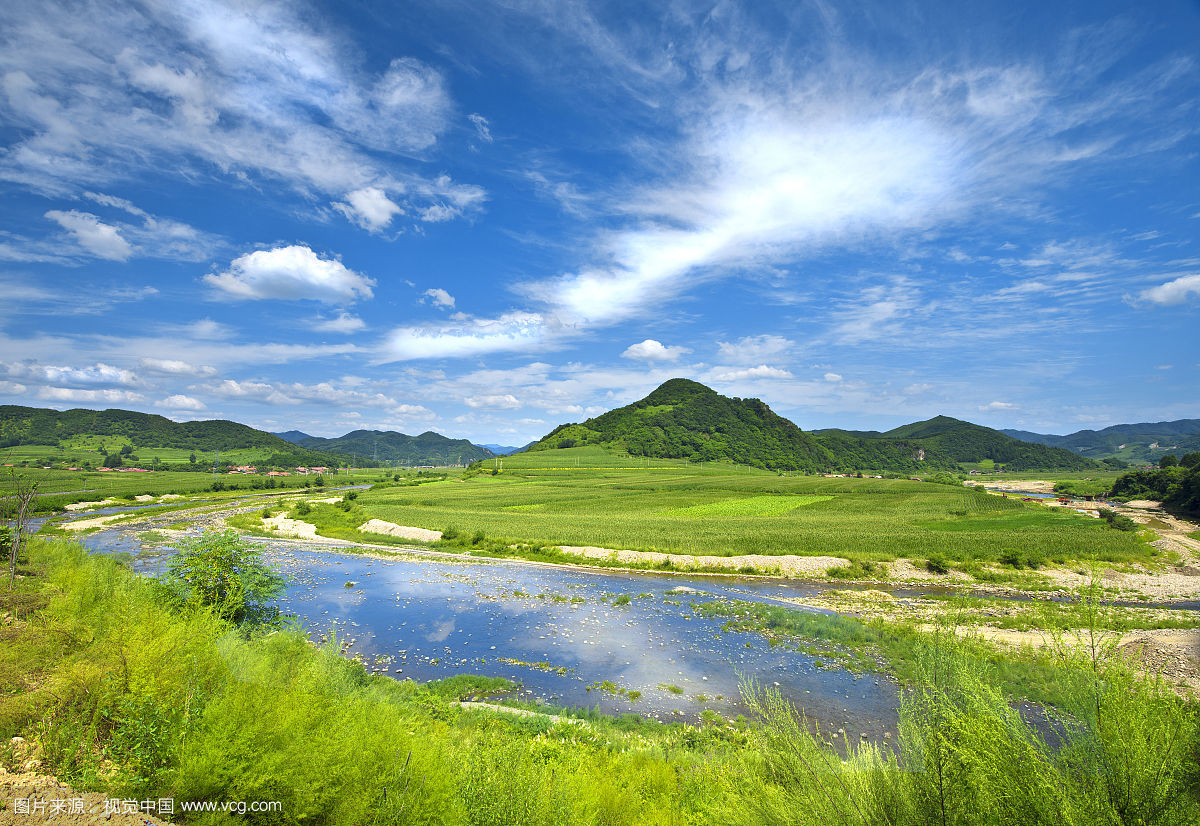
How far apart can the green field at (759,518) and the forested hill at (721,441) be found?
5285cm

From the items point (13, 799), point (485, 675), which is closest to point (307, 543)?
point (485, 675)

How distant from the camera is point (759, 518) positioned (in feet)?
196

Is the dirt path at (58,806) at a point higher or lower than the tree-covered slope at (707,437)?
lower

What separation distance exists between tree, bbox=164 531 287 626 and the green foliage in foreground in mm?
6969

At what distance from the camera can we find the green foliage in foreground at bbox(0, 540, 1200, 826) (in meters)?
4.50

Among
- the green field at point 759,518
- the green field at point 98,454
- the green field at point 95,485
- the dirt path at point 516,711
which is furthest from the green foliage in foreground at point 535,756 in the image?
the green field at point 98,454

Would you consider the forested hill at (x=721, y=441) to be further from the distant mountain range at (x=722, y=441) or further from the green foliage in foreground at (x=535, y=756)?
the green foliage in foreground at (x=535, y=756)

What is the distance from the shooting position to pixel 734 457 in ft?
517

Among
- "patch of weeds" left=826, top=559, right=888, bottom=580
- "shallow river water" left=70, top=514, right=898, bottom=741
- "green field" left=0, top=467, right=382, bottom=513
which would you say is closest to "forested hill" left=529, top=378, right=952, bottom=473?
"green field" left=0, top=467, right=382, bottom=513

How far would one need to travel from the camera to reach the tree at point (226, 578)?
61.0 feet

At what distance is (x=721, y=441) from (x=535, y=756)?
533ft

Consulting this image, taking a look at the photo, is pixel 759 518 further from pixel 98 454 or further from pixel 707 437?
pixel 98 454

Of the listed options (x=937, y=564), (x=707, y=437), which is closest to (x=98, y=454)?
(x=707, y=437)

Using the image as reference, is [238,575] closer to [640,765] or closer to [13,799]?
[13,799]
